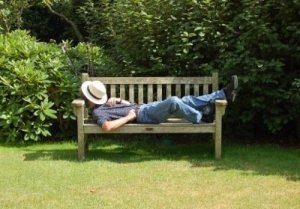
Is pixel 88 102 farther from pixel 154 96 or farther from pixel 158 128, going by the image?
pixel 154 96

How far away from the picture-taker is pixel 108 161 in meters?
7.45

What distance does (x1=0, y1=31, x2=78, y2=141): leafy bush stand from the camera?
8.55 meters

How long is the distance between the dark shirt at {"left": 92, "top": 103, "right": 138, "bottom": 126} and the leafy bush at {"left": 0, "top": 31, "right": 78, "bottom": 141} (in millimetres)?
1266

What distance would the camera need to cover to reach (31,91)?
8.60 metres

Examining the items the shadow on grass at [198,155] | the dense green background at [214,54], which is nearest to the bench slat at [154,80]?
the dense green background at [214,54]

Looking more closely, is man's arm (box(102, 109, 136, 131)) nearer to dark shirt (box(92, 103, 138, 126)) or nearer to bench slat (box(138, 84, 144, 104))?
dark shirt (box(92, 103, 138, 126))

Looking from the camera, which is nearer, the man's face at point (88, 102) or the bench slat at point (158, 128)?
the bench slat at point (158, 128)

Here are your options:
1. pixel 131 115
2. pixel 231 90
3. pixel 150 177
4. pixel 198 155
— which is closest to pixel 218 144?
pixel 198 155

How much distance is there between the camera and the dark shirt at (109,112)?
744 cm

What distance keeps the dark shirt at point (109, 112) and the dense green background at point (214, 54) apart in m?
1.25

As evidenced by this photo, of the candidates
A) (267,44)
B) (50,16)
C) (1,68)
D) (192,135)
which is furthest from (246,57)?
(50,16)

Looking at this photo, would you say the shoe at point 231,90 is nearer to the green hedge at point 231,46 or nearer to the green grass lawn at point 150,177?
the green hedge at point 231,46

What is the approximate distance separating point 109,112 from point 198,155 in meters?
1.34

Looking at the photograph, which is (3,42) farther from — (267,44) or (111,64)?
(267,44)
